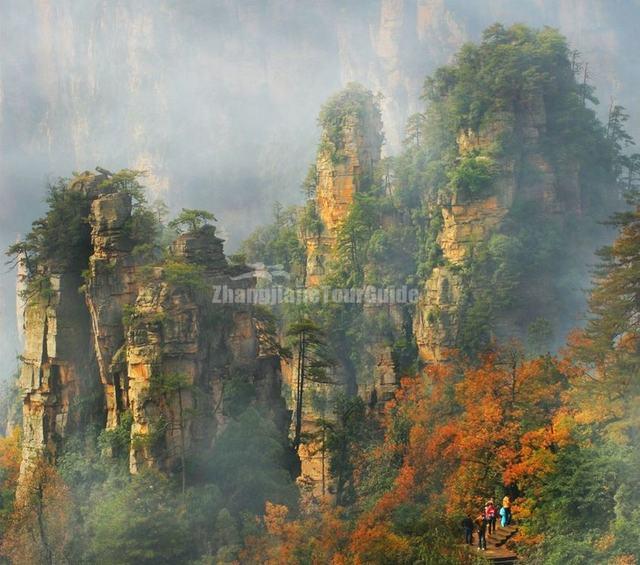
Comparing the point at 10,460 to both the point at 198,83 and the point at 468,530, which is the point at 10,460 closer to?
the point at 468,530

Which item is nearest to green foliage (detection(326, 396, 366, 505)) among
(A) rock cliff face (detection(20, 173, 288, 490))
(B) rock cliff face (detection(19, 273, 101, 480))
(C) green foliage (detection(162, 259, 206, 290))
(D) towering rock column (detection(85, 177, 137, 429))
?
(A) rock cliff face (detection(20, 173, 288, 490))

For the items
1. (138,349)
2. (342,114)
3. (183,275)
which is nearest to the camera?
(138,349)

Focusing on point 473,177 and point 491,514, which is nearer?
point 491,514

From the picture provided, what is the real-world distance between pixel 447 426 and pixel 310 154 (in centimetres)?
4301

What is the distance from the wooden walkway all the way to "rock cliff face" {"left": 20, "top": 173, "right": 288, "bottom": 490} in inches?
485

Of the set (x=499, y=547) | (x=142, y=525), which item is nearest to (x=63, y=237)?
(x=142, y=525)

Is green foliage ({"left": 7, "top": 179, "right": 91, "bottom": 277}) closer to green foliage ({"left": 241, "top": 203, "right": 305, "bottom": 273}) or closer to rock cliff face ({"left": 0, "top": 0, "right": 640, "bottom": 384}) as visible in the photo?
green foliage ({"left": 241, "top": 203, "right": 305, "bottom": 273})

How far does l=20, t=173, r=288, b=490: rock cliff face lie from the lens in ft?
125

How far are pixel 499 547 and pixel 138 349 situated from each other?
1529cm

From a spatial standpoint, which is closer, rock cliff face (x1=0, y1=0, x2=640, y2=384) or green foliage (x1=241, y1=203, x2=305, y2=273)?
green foliage (x1=241, y1=203, x2=305, y2=273)

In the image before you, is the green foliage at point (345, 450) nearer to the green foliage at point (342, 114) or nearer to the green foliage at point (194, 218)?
the green foliage at point (194, 218)

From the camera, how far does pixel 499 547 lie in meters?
30.5

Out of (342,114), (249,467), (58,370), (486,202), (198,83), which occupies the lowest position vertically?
(249,467)

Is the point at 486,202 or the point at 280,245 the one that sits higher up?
the point at 486,202
